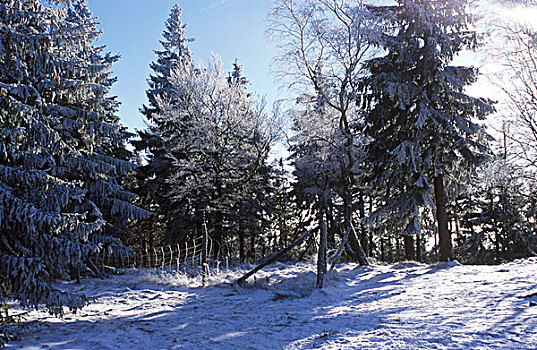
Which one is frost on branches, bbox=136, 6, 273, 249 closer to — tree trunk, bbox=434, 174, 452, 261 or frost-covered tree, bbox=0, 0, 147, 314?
tree trunk, bbox=434, 174, 452, 261

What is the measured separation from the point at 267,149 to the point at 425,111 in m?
9.83

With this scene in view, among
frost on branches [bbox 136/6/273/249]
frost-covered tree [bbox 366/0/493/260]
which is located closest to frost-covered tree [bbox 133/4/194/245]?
frost on branches [bbox 136/6/273/249]

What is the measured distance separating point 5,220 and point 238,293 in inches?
193

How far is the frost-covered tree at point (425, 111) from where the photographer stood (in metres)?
10.8

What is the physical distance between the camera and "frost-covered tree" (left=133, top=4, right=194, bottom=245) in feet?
61.5

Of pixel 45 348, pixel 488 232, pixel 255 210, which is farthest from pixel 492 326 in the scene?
pixel 488 232

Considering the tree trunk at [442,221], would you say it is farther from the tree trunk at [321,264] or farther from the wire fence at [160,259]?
the wire fence at [160,259]

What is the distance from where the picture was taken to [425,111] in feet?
34.8

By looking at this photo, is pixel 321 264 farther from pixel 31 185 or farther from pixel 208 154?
pixel 208 154

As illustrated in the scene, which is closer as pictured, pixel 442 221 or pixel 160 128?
pixel 442 221

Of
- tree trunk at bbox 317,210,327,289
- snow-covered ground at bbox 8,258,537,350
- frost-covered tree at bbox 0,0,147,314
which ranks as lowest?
snow-covered ground at bbox 8,258,537,350

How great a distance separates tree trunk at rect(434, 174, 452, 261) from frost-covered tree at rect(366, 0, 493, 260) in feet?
0.09

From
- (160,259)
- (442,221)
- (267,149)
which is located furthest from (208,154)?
(442,221)

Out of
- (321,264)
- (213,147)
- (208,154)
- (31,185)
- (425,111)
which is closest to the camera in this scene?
(31,185)
